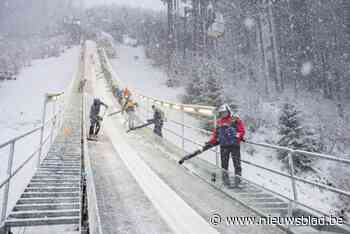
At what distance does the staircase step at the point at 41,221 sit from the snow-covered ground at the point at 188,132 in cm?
768

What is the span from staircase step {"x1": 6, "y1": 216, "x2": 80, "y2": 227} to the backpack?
3267 mm

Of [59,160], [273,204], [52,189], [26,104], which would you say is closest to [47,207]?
[52,189]

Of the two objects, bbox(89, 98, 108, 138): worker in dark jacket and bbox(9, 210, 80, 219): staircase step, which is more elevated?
bbox(89, 98, 108, 138): worker in dark jacket

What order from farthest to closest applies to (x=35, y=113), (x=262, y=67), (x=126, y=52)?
(x=126, y=52) → (x=262, y=67) → (x=35, y=113)

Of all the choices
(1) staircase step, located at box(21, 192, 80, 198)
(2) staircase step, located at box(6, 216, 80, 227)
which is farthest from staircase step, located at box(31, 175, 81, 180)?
(2) staircase step, located at box(6, 216, 80, 227)

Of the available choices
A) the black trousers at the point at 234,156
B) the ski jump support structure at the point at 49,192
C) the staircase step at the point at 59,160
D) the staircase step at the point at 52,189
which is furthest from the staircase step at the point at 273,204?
the staircase step at the point at 59,160

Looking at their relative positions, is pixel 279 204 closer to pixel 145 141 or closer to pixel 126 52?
pixel 145 141

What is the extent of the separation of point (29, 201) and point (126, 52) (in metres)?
55.6

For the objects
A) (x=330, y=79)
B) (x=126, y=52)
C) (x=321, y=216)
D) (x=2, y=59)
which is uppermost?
(x=126, y=52)

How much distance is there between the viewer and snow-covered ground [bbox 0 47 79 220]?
12462mm

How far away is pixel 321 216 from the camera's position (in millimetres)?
3781

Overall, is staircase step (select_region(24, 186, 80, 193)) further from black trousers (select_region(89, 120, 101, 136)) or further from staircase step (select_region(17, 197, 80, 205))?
black trousers (select_region(89, 120, 101, 136))

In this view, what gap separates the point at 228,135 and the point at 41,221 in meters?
3.80

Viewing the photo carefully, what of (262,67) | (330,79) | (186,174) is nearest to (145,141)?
(186,174)
